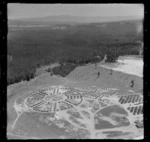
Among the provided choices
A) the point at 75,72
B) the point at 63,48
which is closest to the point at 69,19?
the point at 63,48

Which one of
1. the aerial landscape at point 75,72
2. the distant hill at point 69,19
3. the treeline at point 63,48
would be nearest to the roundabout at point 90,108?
the aerial landscape at point 75,72

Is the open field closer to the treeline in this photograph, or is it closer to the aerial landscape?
the aerial landscape

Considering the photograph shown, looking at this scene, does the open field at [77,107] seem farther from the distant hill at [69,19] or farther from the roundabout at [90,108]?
the distant hill at [69,19]

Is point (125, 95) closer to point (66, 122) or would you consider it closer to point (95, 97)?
point (95, 97)

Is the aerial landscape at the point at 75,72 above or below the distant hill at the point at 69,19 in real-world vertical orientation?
below

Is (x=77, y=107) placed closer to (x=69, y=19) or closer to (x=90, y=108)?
(x=90, y=108)

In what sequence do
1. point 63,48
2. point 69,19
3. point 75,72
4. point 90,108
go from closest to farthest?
point 90,108 → point 69,19 → point 63,48 → point 75,72

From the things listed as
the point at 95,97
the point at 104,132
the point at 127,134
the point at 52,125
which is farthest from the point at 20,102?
the point at 127,134

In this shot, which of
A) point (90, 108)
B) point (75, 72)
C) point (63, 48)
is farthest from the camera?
point (75, 72)
